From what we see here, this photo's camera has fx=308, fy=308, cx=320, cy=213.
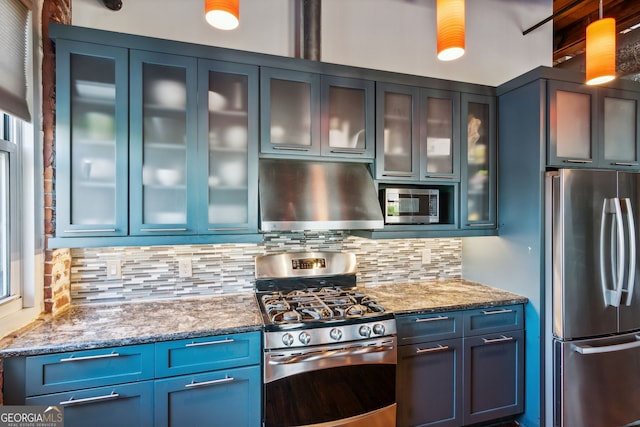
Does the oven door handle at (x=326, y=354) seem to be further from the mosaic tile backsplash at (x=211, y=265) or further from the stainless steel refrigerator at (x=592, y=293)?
the stainless steel refrigerator at (x=592, y=293)

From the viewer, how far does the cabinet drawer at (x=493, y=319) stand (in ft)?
7.07

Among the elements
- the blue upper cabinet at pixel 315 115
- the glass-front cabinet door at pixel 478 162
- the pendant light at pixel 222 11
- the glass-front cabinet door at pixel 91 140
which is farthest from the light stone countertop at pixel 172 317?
the pendant light at pixel 222 11

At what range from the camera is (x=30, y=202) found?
1729 millimetres

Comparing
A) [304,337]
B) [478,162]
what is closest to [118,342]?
[304,337]

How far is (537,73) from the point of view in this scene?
2213 mm

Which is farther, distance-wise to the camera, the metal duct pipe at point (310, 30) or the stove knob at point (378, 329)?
the metal duct pipe at point (310, 30)

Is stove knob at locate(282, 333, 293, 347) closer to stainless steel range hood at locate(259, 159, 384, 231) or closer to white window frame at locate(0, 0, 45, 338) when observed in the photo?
stainless steel range hood at locate(259, 159, 384, 231)

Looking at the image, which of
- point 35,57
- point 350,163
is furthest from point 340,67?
point 35,57

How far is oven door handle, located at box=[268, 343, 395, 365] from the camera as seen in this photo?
1.69 metres

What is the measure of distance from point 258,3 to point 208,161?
4.64 ft

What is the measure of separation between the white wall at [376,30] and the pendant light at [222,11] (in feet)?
4.09

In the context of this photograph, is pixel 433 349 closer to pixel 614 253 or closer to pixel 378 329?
pixel 378 329

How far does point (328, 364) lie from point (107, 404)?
3.69 feet

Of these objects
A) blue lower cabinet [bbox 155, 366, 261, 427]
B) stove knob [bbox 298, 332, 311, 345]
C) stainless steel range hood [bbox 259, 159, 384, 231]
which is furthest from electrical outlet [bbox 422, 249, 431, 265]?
blue lower cabinet [bbox 155, 366, 261, 427]
